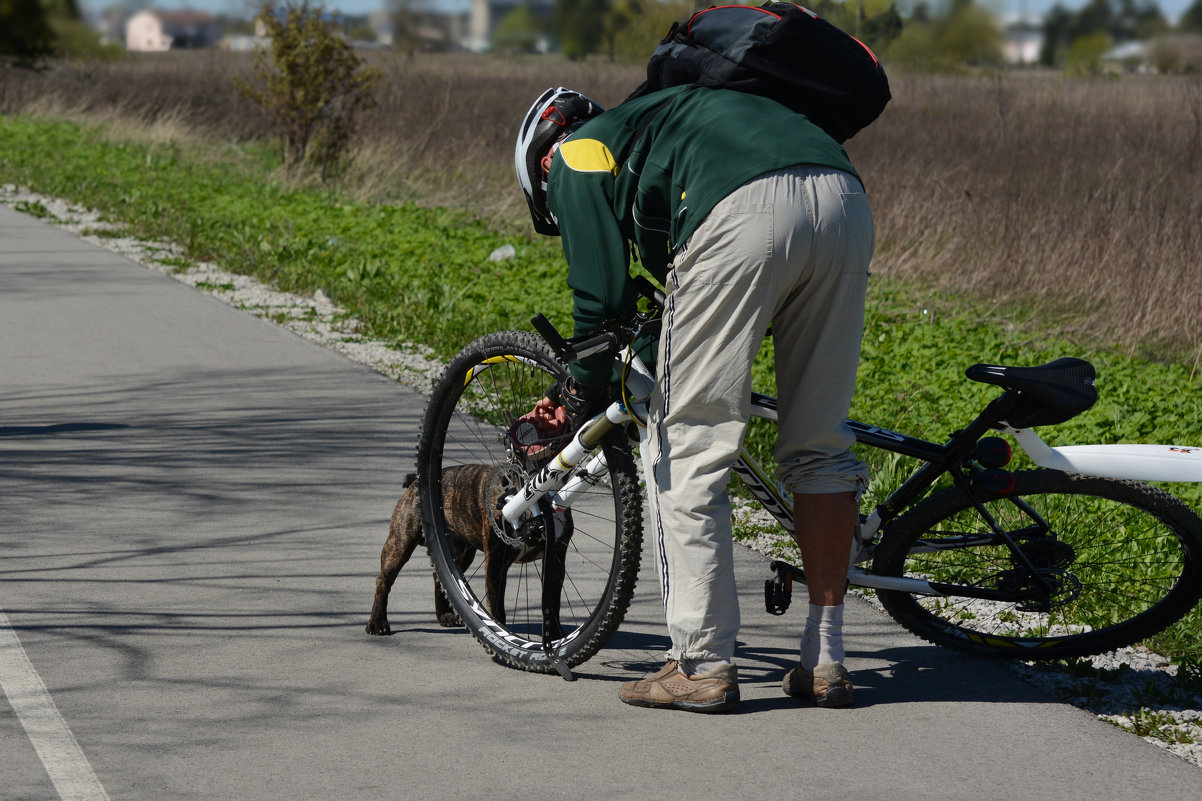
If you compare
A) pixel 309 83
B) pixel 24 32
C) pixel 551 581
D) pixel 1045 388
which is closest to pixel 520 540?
pixel 551 581

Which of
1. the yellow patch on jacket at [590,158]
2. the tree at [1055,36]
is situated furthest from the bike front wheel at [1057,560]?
the tree at [1055,36]

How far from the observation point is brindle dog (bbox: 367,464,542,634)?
14.2ft

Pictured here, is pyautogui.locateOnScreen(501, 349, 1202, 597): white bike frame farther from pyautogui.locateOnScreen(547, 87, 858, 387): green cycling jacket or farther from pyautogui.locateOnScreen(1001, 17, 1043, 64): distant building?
pyautogui.locateOnScreen(1001, 17, 1043, 64): distant building

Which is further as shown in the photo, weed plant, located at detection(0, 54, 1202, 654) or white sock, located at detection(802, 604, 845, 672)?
weed plant, located at detection(0, 54, 1202, 654)

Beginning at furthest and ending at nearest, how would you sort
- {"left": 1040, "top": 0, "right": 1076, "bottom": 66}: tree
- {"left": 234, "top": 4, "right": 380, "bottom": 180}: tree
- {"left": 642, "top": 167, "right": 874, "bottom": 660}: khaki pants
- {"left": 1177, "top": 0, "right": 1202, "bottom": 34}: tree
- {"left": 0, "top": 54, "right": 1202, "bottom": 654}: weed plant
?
{"left": 1040, "top": 0, "right": 1076, "bottom": 66}: tree → {"left": 1177, "top": 0, "right": 1202, "bottom": 34}: tree → {"left": 234, "top": 4, "right": 380, "bottom": 180}: tree → {"left": 0, "top": 54, "right": 1202, "bottom": 654}: weed plant → {"left": 642, "top": 167, "right": 874, "bottom": 660}: khaki pants

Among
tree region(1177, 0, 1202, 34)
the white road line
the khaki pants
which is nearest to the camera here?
the white road line

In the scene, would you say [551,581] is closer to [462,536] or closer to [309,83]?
[462,536]

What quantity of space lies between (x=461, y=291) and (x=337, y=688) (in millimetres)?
6209

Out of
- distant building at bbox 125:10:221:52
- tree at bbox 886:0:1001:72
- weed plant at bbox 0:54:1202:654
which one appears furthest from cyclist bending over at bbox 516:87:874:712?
distant building at bbox 125:10:221:52

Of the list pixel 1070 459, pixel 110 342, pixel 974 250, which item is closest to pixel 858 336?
pixel 1070 459

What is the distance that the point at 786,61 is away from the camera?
11.7ft

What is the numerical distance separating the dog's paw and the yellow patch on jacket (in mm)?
1637

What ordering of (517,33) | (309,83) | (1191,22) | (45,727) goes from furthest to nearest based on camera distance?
(517,33), (1191,22), (309,83), (45,727)

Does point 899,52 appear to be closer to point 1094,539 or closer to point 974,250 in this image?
point 974,250
